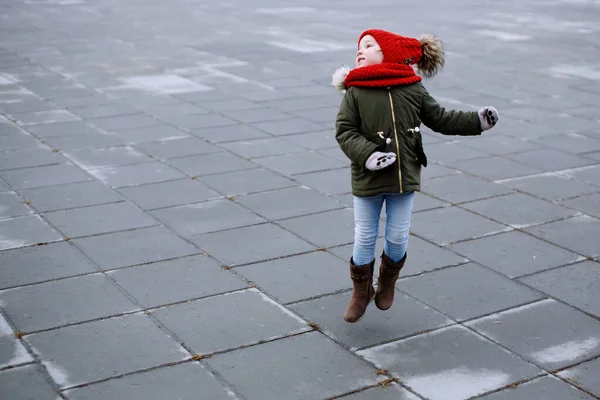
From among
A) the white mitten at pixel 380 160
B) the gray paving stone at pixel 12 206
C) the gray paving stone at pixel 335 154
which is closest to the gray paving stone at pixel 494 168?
the gray paving stone at pixel 335 154

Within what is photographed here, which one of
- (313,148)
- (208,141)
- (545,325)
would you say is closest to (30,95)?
(208,141)

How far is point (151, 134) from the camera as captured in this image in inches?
374

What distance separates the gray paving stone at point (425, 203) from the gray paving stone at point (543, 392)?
282 cm

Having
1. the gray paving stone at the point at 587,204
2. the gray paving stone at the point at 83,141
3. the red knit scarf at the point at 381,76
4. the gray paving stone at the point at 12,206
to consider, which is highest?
the red knit scarf at the point at 381,76

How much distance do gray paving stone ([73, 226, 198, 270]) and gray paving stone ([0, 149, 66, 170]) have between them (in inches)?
87.1

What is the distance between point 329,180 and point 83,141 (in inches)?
113

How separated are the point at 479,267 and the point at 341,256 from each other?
0.96 m

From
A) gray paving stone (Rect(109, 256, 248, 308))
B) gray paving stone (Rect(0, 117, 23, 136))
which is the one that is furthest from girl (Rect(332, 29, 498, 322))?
gray paving stone (Rect(0, 117, 23, 136))

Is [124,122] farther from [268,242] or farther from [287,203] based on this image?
[268,242]

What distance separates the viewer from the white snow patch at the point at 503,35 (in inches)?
649

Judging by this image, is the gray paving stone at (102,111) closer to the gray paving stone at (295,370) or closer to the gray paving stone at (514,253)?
the gray paving stone at (514,253)

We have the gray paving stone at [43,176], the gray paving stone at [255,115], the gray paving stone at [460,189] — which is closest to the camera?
the gray paving stone at [460,189]

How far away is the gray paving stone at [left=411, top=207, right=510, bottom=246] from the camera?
6602mm

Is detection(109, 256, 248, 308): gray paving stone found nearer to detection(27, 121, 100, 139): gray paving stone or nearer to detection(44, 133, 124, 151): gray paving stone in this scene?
detection(44, 133, 124, 151): gray paving stone
